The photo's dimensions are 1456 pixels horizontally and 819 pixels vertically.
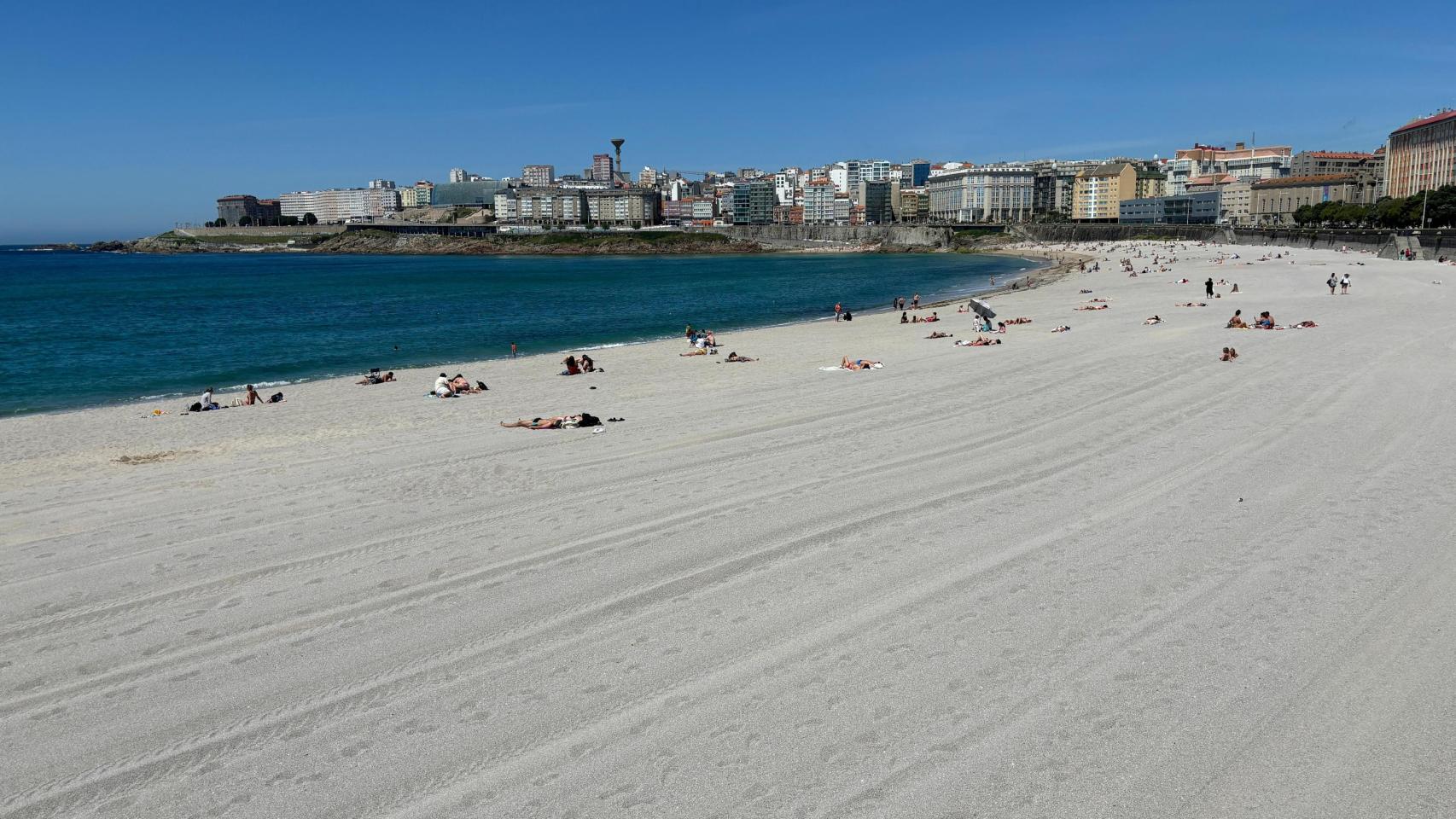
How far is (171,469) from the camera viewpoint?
12.2 metres

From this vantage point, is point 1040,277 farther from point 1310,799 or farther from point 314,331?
point 1310,799

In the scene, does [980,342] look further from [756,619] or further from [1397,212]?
[1397,212]

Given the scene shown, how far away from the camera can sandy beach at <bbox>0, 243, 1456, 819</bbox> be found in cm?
488

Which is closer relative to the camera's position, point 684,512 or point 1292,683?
point 1292,683

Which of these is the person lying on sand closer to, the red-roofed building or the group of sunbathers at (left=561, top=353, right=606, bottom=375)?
the group of sunbathers at (left=561, top=353, right=606, bottom=375)

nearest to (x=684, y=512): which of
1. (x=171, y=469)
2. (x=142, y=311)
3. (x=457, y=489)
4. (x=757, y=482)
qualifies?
(x=757, y=482)

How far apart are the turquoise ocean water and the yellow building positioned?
312ft

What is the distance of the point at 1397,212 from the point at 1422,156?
37.9m

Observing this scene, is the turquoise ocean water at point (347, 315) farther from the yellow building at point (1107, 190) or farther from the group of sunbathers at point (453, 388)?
the yellow building at point (1107, 190)

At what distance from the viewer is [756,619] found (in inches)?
265

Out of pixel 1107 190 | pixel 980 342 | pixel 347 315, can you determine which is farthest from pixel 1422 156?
pixel 347 315

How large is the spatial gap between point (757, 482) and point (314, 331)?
106 ft

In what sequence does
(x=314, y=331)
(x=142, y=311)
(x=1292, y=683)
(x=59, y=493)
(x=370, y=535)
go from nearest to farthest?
(x=1292, y=683)
(x=370, y=535)
(x=59, y=493)
(x=314, y=331)
(x=142, y=311)

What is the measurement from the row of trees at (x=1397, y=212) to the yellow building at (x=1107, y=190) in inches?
2738
